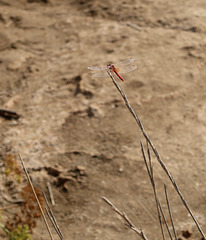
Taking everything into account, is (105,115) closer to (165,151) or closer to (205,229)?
(165,151)

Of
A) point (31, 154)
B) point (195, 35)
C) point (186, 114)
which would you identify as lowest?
point (31, 154)

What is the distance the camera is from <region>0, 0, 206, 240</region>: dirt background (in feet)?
6.81

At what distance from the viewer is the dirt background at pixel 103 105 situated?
6.81 feet

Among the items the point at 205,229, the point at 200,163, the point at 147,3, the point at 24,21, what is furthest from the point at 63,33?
the point at 205,229

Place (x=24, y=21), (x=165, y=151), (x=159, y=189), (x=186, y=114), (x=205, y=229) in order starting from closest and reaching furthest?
(x=205, y=229), (x=159, y=189), (x=165, y=151), (x=186, y=114), (x=24, y=21)

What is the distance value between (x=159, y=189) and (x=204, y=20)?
1.83m

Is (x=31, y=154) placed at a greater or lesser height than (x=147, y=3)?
lesser

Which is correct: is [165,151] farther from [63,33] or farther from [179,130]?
[63,33]

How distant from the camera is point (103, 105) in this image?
269 cm

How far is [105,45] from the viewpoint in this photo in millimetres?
3273

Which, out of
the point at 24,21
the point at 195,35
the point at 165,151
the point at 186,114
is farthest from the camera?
the point at 24,21

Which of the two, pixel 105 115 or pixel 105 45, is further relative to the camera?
pixel 105 45

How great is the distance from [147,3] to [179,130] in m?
1.74

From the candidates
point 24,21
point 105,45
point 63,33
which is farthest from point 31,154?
point 24,21
